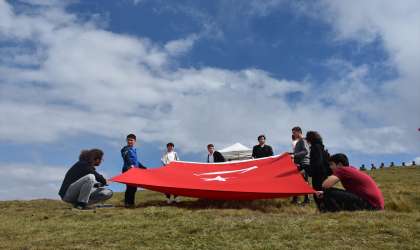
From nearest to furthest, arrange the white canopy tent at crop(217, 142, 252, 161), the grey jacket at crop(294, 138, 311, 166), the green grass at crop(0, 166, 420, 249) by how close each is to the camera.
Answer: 1. the green grass at crop(0, 166, 420, 249)
2. the grey jacket at crop(294, 138, 311, 166)
3. the white canopy tent at crop(217, 142, 252, 161)

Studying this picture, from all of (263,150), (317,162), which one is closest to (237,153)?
(263,150)

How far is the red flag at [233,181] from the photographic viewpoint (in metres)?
5.74

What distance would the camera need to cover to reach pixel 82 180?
6.26 metres

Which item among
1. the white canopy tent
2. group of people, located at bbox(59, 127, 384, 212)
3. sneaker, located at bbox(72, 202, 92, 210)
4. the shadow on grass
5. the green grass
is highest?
the white canopy tent

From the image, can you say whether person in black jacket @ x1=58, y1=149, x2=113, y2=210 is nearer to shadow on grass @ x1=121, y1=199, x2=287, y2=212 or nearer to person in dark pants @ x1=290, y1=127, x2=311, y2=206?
shadow on grass @ x1=121, y1=199, x2=287, y2=212

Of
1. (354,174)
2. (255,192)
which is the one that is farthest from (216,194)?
(354,174)

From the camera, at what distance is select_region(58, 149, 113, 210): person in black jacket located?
628 cm

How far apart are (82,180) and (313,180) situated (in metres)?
5.21

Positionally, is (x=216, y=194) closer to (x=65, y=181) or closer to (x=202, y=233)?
(x=202, y=233)

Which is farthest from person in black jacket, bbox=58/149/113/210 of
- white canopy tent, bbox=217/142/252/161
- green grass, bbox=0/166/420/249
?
white canopy tent, bbox=217/142/252/161

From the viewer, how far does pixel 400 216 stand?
4.23 meters

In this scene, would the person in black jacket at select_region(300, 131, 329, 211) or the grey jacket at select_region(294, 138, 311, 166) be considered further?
the grey jacket at select_region(294, 138, 311, 166)

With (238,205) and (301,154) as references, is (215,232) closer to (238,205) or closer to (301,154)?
(238,205)

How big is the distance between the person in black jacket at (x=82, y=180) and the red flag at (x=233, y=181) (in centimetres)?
50
